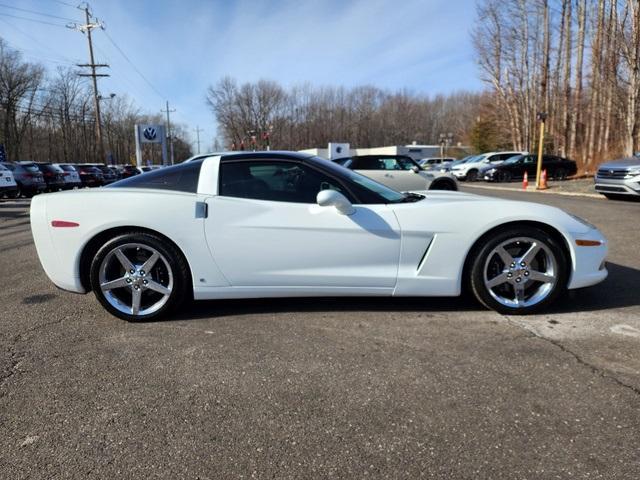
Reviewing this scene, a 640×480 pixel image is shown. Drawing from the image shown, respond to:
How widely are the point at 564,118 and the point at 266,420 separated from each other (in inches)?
1362

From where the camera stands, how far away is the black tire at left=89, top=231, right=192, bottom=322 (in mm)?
3377

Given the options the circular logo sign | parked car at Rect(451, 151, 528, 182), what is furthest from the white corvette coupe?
the circular logo sign

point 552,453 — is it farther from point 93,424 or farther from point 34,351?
point 34,351

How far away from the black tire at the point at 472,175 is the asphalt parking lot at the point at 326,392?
2391cm

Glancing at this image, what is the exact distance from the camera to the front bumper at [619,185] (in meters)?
11.3

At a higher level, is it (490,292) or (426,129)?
(426,129)

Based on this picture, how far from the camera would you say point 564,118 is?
100 feet

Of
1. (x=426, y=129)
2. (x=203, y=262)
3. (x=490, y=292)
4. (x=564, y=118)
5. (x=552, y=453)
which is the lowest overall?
(x=552, y=453)

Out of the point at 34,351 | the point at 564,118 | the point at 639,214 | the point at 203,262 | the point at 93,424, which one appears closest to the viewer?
the point at 93,424

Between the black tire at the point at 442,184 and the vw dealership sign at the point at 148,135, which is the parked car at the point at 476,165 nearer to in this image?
the black tire at the point at 442,184

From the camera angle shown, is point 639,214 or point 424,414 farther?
point 639,214

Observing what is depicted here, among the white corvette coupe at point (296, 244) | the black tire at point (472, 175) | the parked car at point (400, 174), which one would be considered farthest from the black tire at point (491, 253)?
the black tire at point (472, 175)

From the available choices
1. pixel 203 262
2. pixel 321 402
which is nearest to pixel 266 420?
pixel 321 402

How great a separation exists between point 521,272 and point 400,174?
8.93 meters
